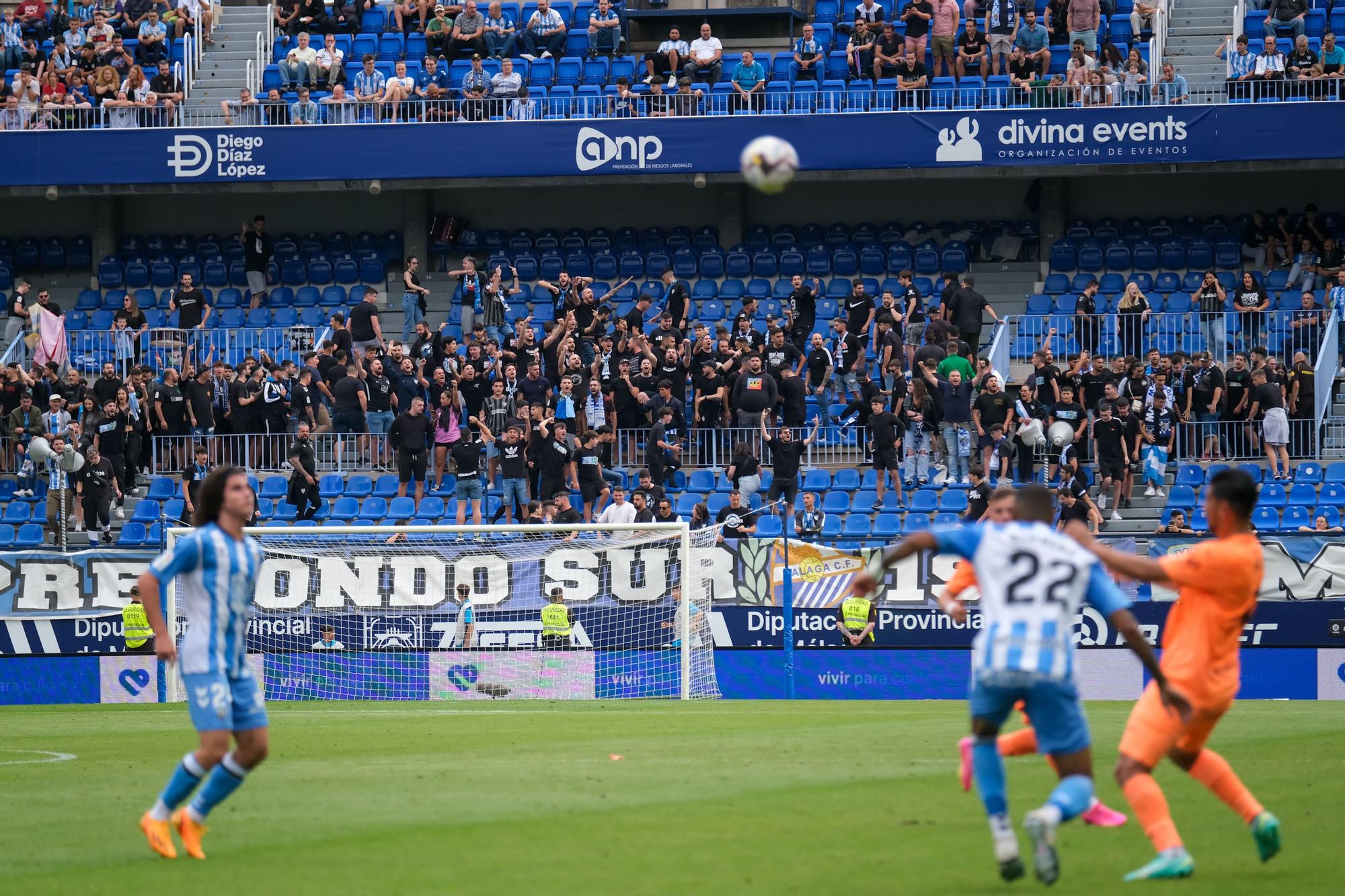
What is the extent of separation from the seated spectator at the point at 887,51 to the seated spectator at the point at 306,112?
10491 millimetres

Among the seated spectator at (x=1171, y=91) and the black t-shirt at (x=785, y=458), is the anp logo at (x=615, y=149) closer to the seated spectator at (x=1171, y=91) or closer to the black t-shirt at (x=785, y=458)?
the black t-shirt at (x=785, y=458)

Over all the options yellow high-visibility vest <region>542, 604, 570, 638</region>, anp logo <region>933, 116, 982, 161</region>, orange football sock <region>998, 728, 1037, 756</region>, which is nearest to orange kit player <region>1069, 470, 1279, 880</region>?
orange football sock <region>998, 728, 1037, 756</region>

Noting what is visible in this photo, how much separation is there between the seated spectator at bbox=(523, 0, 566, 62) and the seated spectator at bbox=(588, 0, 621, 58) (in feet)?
1.88

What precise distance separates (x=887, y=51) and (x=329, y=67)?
10.6 m

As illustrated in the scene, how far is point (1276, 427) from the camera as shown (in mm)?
25953

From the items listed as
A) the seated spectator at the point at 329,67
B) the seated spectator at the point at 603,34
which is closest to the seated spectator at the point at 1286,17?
the seated spectator at the point at 603,34

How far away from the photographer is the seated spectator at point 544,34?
1336 inches

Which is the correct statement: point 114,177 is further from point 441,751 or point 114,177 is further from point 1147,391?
point 441,751

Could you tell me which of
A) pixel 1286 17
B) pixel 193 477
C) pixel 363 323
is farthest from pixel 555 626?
pixel 1286 17

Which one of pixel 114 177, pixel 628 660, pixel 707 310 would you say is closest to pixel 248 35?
pixel 114 177

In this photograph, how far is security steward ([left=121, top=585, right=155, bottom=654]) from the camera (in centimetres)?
2295

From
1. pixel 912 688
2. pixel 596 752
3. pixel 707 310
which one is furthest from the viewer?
pixel 707 310

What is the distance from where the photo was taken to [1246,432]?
2669 centimetres

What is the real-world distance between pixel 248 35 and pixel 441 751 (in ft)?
84.1
